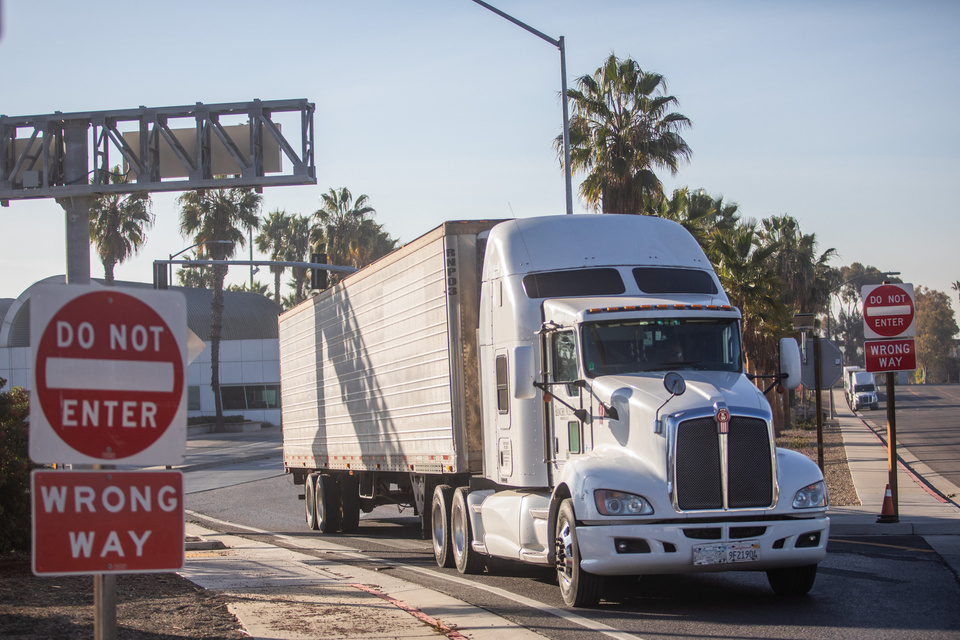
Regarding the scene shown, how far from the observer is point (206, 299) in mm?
75625

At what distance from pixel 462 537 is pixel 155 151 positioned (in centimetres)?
912

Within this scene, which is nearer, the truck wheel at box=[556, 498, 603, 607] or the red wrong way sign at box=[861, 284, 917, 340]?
the truck wheel at box=[556, 498, 603, 607]

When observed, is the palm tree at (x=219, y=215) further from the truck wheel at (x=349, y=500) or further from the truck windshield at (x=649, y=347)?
the truck windshield at (x=649, y=347)

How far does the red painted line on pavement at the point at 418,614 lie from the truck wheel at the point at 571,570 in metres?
1.39

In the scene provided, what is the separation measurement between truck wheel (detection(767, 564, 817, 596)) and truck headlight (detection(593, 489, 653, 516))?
174 cm

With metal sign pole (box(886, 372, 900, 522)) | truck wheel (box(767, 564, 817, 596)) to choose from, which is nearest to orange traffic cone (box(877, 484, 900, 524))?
metal sign pole (box(886, 372, 900, 522))

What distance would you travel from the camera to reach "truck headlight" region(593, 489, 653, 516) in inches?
364

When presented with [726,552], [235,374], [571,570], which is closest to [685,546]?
[726,552]

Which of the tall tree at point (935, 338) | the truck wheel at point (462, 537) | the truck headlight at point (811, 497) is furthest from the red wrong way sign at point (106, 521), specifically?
the tall tree at point (935, 338)

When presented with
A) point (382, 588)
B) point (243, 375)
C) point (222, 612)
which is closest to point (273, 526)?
point (382, 588)

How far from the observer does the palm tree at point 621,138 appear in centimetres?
2966

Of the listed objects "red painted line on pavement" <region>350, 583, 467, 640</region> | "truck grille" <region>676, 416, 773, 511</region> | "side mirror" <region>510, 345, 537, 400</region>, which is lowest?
"red painted line on pavement" <region>350, 583, 467, 640</region>

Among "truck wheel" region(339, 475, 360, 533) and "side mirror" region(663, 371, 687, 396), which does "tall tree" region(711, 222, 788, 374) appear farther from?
"side mirror" region(663, 371, 687, 396)

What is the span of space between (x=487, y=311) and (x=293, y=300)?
85907mm
